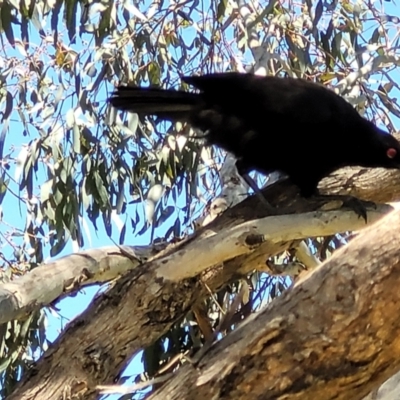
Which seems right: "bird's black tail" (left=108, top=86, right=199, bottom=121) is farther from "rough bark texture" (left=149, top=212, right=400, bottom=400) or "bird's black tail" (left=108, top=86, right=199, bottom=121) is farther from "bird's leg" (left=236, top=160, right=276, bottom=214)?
"rough bark texture" (left=149, top=212, right=400, bottom=400)

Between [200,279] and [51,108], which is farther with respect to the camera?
[51,108]

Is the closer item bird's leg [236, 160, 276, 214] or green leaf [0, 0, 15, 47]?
bird's leg [236, 160, 276, 214]

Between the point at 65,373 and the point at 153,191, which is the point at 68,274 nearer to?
the point at 65,373

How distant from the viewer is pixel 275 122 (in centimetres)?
235

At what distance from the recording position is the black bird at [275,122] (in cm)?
228

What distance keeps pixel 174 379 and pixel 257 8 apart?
1868 mm

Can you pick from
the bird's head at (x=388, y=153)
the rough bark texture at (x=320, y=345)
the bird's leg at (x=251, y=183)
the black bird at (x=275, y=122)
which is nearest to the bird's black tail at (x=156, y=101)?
the black bird at (x=275, y=122)

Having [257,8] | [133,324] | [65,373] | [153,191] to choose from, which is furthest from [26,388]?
[257,8]

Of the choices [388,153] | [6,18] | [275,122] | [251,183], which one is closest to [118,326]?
[251,183]

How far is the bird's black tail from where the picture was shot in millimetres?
2230

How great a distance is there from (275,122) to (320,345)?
128cm

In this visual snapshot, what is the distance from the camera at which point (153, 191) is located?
261 cm

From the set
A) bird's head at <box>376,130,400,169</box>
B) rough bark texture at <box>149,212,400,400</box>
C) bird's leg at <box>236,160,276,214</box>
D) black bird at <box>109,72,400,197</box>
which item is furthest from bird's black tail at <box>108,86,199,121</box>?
rough bark texture at <box>149,212,400,400</box>

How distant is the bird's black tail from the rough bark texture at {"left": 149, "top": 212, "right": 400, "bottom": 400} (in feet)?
3.79
